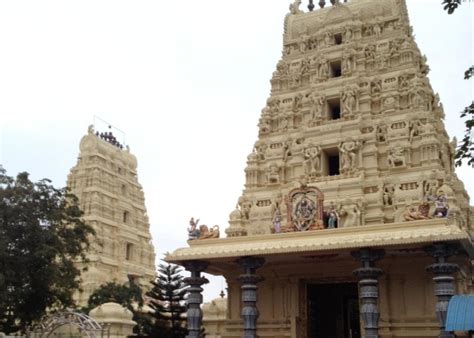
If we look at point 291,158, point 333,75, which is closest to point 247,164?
point 291,158

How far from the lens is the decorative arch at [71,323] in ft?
56.7

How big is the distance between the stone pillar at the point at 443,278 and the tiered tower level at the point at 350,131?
7.51ft

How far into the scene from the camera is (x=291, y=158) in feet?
75.7

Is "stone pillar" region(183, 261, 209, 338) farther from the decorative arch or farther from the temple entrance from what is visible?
the temple entrance

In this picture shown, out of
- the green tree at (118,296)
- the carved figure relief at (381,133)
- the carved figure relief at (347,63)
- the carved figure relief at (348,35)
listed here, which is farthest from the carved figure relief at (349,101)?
the green tree at (118,296)

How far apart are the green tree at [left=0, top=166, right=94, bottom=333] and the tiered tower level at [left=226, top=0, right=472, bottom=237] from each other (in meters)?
6.57

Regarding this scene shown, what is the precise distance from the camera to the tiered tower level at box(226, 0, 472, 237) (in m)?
20.4

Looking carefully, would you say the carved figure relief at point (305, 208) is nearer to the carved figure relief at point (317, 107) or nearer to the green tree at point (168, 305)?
the carved figure relief at point (317, 107)

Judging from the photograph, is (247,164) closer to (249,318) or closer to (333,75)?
(333,75)

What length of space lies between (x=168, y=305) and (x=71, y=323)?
11390 mm

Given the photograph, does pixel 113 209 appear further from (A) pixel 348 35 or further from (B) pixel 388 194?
(B) pixel 388 194

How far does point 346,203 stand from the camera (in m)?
20.6

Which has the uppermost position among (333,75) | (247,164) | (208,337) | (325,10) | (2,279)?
(325,10)

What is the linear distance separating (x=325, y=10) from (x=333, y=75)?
3.38 m
